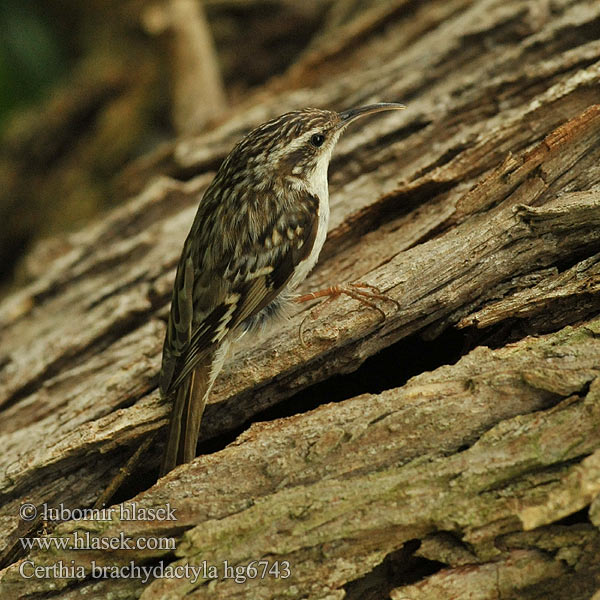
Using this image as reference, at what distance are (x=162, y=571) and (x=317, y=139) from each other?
6.62 ft

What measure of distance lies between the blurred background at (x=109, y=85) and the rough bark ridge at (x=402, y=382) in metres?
2.01

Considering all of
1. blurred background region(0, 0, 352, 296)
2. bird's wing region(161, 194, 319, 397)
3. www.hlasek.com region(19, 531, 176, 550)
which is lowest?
www.hlasek.com region(19, 531, 176, 550)

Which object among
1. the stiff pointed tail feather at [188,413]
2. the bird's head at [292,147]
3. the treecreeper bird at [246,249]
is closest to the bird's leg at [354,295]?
the treecreeper bird at [246,249]

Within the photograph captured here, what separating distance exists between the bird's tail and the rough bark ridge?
5.1 inches

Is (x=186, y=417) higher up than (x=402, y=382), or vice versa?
(x=186, y=417)

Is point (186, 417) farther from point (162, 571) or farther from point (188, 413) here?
point (162, 571)

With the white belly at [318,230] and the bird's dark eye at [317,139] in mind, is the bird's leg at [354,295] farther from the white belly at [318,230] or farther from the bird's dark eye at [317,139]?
the bird's dark eye at [317,139]

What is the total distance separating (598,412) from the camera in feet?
6.80

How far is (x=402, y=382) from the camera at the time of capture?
2824mm

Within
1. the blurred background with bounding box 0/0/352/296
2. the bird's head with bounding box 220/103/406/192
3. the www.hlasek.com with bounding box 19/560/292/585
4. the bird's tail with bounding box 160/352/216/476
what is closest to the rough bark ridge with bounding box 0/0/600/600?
the www.hlasek.com with bounding box 19/560/292/585

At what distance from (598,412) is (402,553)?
2.44 feet

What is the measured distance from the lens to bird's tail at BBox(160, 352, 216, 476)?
2.62 meters

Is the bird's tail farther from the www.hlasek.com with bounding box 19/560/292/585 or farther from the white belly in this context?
the white belly

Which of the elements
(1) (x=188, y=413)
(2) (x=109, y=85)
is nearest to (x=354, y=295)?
(1) (x=188, y=413)
